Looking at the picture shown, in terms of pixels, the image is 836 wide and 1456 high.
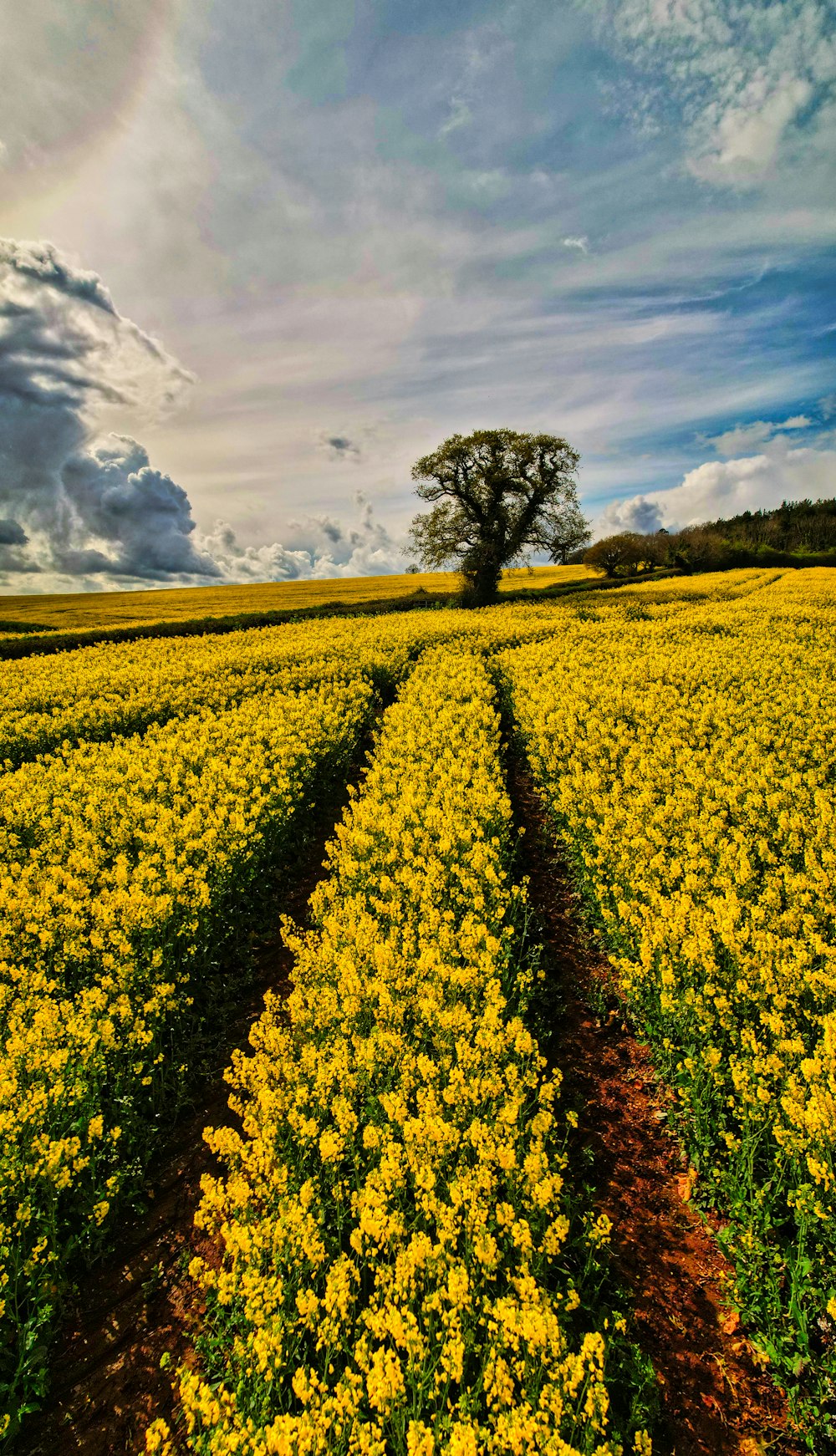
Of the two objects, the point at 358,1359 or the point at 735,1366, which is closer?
the point at 358,1359

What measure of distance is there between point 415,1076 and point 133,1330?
91.2 inches

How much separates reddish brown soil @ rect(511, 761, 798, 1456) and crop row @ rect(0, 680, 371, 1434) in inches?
137

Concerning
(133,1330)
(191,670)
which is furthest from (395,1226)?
(191,670)

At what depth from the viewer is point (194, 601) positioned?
51.2m

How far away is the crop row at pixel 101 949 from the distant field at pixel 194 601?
2653cm

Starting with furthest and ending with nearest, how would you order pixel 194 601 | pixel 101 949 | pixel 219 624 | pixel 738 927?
pixel 194 601 < pixel 219 624 < pixel 101 949 < pixel 738 927

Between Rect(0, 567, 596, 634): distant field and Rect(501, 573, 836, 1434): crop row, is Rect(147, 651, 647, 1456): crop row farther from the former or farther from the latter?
Rect(0, 567, 596, 634): distant field

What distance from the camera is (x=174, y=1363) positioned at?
3652mm

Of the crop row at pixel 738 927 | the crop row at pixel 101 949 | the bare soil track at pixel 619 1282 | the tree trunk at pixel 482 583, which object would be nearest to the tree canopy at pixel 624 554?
the tree trunk at pixel 482 583

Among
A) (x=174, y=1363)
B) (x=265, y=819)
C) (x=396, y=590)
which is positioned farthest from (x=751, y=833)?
(x=396, y=590)

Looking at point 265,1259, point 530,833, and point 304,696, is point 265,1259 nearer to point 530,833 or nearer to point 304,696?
point 530,833

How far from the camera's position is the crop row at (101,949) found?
376 cm

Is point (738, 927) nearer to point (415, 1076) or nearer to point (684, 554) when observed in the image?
point (415, 1076)

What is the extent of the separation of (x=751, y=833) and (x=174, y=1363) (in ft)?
23.7
